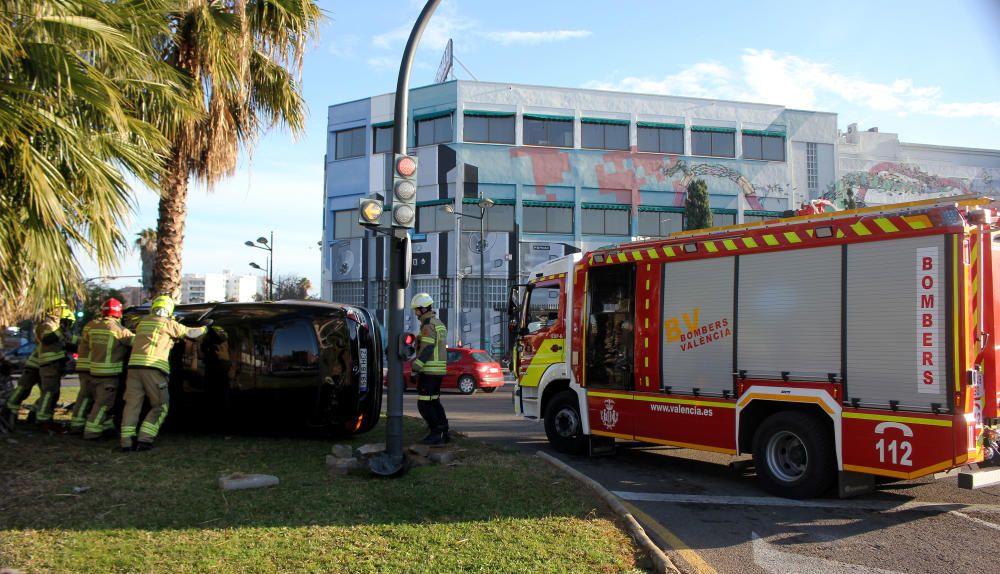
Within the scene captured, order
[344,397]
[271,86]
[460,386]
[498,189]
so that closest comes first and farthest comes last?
[344,397] → [271,86] → [460,386] → [498,189]

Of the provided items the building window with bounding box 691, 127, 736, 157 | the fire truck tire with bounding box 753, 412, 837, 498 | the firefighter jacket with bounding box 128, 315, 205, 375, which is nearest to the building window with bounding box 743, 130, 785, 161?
the building window with bounding box 691, 127, 736, 157

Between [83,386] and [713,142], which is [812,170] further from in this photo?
[83,386]

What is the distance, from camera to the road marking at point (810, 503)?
6805 mm

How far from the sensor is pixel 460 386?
73.3ft

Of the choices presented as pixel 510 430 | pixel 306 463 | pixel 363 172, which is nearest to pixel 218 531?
pixel 306 463

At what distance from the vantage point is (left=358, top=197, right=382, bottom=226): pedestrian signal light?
301 inches

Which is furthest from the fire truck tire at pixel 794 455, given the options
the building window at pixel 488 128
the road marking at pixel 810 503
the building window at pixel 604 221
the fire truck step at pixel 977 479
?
the building window at pixel 488 128

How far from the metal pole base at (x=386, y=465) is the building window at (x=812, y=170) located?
3814 centimetres

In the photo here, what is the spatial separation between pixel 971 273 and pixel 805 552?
2.84 meters

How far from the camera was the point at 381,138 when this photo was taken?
123 ft

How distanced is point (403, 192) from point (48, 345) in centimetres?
605

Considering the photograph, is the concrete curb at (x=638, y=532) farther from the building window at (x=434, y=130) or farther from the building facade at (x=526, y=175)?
the building window at (x=434, y=130)

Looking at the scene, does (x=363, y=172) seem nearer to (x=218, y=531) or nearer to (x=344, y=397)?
(x=344, y=397)

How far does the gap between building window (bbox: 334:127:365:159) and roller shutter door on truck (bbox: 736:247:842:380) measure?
32453 millimetres
